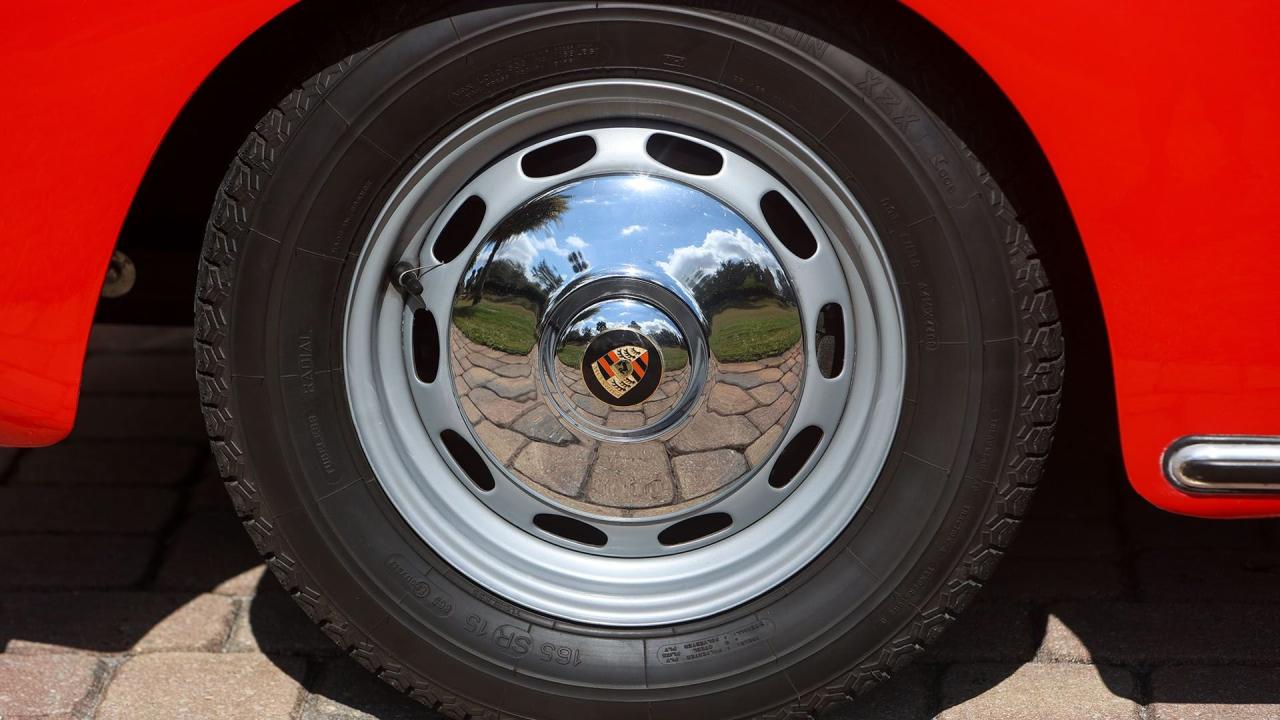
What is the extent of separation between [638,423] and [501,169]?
1.46 feet

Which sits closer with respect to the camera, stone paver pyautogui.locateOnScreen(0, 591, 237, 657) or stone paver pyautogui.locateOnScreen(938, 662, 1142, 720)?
stone paver pyautogui.locateOnScreen(938, 662, 1142, 720)

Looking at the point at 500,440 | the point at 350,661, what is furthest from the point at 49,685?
the point at 500,440

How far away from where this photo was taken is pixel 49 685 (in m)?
1.89

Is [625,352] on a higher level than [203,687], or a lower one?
higher

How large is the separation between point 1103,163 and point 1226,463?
0.46 metres

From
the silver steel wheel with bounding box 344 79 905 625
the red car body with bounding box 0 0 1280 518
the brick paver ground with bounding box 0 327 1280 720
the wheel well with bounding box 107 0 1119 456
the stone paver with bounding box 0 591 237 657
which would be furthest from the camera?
the stone paver with bounding box 0 591 237 657

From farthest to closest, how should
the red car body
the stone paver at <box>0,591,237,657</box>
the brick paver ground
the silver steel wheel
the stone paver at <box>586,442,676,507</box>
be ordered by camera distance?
the stone paver at <box>0,591,237,657</box> → the brick paver ground → the stone paver at <box>586,442,676,507</box> → the silver steel wheel → the red car body

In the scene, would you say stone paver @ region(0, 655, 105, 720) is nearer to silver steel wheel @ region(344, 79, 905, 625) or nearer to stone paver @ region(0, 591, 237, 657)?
stone paver @ region(0, 591, 237, 657)

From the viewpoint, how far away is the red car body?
1355 mm

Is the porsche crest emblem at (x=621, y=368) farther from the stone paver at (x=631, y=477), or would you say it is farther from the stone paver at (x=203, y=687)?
the stone paver at (x=203, y=687)

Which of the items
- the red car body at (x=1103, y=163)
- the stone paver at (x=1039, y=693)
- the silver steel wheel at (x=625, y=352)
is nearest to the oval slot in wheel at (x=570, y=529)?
the silver steel wheel at (x=625, y=352)

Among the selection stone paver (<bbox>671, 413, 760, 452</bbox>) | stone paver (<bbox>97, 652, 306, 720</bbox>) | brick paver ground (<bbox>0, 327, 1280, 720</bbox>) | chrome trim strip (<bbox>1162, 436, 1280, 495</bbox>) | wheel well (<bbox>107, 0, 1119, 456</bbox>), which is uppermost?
wheel well (<bbox>107, 0, 1119, 456</bbox>)

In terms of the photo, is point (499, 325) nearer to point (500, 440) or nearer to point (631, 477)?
point (500, 440)

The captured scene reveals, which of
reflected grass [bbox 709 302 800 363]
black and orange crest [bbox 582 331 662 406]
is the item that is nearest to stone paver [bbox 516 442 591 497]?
black and orange crest [bbox 582 331 662 406]
